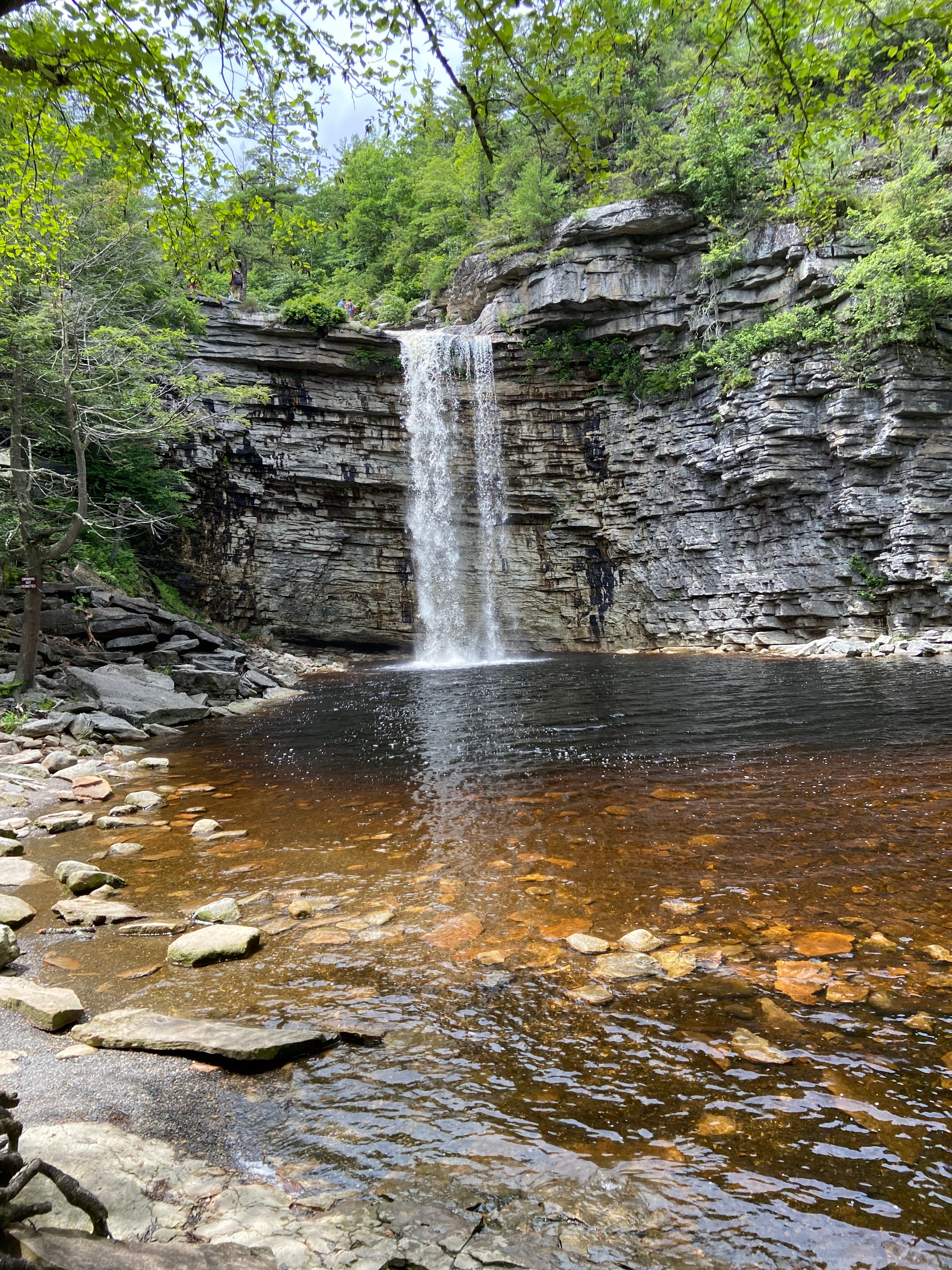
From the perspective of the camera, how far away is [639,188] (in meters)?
25.6

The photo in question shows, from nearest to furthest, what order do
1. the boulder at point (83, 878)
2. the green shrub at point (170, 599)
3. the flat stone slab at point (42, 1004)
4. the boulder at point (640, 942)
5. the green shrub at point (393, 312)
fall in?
the flat stone slab at point (42, 1004), the boulder at point (640, 942), the boulder at point (83, 878), the green shrub at point (170, 599), the green shrub at point (393, 312)

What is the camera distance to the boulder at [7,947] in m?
3.55

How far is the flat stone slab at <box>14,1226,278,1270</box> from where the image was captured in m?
1.37

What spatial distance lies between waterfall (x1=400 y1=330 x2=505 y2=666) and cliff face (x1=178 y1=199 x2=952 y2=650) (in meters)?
0.48

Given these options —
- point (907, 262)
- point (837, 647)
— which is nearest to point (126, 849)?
point (837, 647)

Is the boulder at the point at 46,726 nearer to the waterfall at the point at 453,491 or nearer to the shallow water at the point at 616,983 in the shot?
the shallow water at the point at 616,983

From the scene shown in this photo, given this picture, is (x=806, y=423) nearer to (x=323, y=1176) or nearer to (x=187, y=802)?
(x=187, y=802)

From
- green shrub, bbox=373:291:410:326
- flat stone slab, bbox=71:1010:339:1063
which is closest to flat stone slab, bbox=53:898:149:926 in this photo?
flat stone slab, bbox=71:1010:339:1063

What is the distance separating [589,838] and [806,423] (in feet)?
72.2

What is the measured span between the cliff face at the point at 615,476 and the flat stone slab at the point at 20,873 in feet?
68.9

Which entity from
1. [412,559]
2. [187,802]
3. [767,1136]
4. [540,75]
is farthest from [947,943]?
[412,559]

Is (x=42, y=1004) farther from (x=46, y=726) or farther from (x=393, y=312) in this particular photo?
(x=393, y=312)

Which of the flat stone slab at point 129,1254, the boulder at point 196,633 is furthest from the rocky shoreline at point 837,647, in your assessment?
the flat stone slab at point 129,1254

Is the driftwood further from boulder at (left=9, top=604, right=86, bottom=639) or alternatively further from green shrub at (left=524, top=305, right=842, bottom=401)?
green shrub at (left=524, top=305, right=842, bottom=401)
